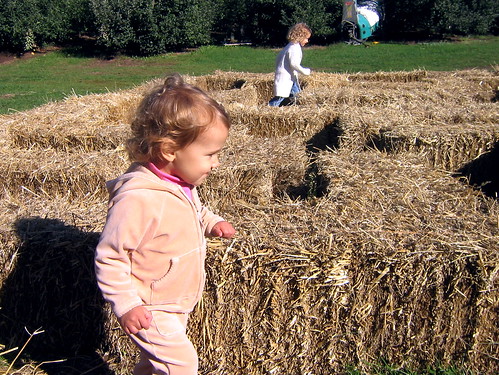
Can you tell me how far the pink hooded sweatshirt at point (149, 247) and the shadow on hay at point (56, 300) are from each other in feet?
3.31

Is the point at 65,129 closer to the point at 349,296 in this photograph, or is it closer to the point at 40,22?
the point at 349,296

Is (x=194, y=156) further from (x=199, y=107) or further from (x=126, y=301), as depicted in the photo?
(x=126, y=301)

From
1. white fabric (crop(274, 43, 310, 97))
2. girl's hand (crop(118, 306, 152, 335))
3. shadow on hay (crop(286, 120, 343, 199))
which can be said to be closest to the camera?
girl's hand (crop(118, 306, 152, 335))

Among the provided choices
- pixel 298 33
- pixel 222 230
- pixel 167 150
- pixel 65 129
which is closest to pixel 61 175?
pixel 65 129

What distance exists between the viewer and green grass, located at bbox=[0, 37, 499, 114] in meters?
16.3

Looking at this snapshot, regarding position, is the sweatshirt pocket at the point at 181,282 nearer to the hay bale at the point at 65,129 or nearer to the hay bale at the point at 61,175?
the hay bale at the point at 61,175

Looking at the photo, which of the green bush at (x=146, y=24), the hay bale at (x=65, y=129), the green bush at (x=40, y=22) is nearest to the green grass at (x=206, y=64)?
the green bush at (x=146, y=24)

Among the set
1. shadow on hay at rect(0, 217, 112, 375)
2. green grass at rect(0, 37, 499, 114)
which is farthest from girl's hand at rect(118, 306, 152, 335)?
green grass at rect(0, 37, 499, 114)

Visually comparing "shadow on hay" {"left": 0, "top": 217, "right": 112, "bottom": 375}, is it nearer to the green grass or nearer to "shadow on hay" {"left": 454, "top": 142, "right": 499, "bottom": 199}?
"shadow on hay" {"left": 454, "top": 142, "right": 499, "bottom": 199}

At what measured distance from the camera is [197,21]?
24219 millimetres

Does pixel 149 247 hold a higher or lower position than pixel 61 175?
higher

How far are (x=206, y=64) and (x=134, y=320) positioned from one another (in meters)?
19.5

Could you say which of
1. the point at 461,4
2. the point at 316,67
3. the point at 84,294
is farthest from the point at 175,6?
the point at 84,294

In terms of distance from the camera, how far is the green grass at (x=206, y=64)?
16281 mm
